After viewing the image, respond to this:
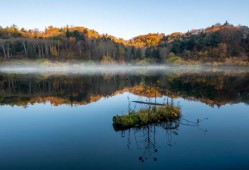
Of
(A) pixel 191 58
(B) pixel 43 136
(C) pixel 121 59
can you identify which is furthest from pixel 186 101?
(C) pixel 121 59

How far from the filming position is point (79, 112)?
22.8 metres

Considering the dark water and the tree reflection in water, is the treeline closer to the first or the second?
the dark water

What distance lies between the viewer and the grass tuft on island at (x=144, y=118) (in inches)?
661

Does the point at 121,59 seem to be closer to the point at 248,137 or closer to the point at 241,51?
the point at 241,51

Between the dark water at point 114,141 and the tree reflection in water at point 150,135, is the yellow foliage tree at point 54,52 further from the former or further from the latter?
the tree reflection in water at point 150,135

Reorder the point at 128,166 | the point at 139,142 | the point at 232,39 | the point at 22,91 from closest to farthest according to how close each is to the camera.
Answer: the point at 128,166
the point at 139,142
the point at 22,91
the point at 232,39

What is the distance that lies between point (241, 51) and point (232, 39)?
1155 centimetres

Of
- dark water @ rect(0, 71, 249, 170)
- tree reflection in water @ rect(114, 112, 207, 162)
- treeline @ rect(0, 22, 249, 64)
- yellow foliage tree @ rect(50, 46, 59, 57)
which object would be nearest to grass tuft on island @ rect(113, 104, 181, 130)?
tree reflection in water @ rect(114, 112, 207, 162)

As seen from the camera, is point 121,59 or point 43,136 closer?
point 43,136

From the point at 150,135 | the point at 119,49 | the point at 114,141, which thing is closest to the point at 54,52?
the point at 119,49

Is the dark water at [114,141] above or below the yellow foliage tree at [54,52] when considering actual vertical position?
below

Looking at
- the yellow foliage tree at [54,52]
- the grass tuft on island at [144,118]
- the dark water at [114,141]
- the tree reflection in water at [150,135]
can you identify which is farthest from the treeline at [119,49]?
the tree reflection in water at [150,135]

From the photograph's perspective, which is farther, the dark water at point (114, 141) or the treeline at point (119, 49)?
the treeline at point (119, 49)

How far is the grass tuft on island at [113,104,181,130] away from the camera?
16.8 meters
